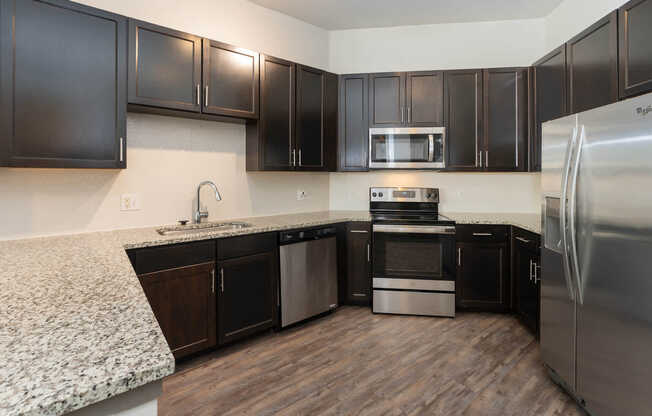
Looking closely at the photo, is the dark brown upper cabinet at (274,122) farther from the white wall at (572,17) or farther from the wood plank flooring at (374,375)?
the white wall at (572,17)

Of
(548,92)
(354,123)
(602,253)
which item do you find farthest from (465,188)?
(602,253)

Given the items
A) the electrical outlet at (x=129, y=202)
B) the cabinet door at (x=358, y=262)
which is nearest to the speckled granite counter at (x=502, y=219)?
the cabinet door at (x=358, y=262)

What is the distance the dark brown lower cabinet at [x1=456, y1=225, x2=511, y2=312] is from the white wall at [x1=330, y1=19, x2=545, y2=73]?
1.80m

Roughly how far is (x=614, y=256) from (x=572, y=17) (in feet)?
8.51

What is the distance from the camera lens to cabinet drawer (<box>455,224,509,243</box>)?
3.31m

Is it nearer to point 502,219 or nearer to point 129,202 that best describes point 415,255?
point 502,219

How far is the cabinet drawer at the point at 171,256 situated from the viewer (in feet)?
7.08

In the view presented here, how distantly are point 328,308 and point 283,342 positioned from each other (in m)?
0.62

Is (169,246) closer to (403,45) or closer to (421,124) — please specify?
(421,124)

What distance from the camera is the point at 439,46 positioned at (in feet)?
12.8

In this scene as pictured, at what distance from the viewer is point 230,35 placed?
321 centimetres

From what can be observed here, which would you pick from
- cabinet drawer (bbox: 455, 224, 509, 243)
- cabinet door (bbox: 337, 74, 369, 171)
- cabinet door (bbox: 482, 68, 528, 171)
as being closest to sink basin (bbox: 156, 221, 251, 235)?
cabinet door (bbox: 337, 74, 369, 171)

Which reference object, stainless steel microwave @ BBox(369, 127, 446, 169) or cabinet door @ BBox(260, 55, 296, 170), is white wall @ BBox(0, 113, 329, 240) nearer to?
cabinet door @ BBox(260, 55, 296, 170)

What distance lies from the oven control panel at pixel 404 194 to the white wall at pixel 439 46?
1311mm
